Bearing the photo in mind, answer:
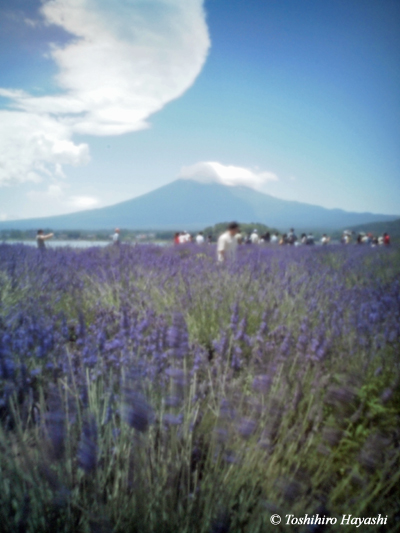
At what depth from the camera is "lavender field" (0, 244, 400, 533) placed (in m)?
0.81

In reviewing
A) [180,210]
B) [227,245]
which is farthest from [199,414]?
[180,210]

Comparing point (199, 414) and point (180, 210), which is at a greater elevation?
point (180, 210)

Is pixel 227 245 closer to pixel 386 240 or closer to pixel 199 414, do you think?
pixel 386 240

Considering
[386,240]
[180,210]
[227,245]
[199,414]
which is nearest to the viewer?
[199,414]

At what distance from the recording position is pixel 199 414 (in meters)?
1.34

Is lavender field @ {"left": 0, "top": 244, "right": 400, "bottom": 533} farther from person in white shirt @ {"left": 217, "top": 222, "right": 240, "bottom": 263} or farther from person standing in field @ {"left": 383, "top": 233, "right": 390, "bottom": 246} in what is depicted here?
person standing in field @ {"left": 383, "top": 233, "right": 390, "bottom": 246}

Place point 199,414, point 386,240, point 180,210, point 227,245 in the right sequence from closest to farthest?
point 199,414 < point 227,245 < point 386,240 < point 180,210

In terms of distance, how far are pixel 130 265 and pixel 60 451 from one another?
3.48 meters

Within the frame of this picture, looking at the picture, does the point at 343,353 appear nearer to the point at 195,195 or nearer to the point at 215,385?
the point at 215,385

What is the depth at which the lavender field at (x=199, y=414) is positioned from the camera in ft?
2.65

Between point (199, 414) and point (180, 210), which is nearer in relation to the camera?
point (199, 414)

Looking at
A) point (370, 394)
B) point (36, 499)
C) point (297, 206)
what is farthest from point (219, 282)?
point (297, 206)

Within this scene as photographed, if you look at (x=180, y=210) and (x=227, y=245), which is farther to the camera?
(x=180, y=210)

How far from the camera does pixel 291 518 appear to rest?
83cm
